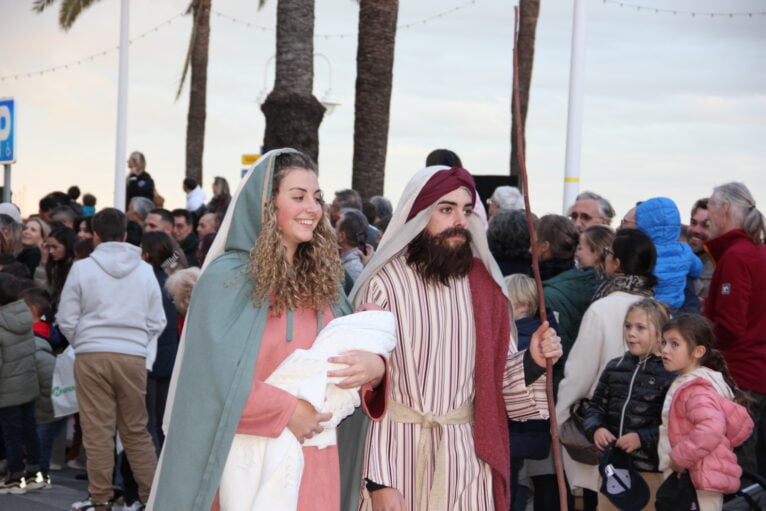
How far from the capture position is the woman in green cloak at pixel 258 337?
394 centimetres

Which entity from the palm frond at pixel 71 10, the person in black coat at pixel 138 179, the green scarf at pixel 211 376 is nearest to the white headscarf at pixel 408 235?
the green scarf at pixel 211 376

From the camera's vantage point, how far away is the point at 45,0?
85.7 ft

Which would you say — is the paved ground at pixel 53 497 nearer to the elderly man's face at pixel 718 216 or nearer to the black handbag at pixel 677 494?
the black handbag at pixel 677 494

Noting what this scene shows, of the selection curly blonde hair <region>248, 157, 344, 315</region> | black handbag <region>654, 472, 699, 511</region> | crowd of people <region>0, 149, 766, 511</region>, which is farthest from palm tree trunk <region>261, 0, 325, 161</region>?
curly blonde hair <region>248, 157, 344, 315</region>

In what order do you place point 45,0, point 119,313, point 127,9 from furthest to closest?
point 45,0 → point 127,9 → point 119,313

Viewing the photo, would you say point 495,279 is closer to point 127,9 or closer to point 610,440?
point 610,440

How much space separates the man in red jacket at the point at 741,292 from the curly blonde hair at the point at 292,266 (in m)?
3.34

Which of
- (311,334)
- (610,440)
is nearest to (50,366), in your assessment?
(610,440)

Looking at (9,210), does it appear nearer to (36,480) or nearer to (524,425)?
(36,480)

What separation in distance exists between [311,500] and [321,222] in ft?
3.56

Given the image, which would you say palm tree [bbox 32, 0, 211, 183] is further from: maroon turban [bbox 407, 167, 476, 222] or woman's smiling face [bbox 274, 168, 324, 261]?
woman's smiling face [bbox 274, 168, 324, 261]

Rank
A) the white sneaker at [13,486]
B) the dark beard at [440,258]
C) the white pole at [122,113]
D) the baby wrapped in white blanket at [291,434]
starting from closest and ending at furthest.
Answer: the baby wrapped in white blanket at [291,434], the dark beard at [440,258], the white sneaker at [13,486], the white pole at [122,113]

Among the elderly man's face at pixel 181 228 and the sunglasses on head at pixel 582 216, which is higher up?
the sunglasses on head at pixel 582 216

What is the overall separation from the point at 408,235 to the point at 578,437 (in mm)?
2478
